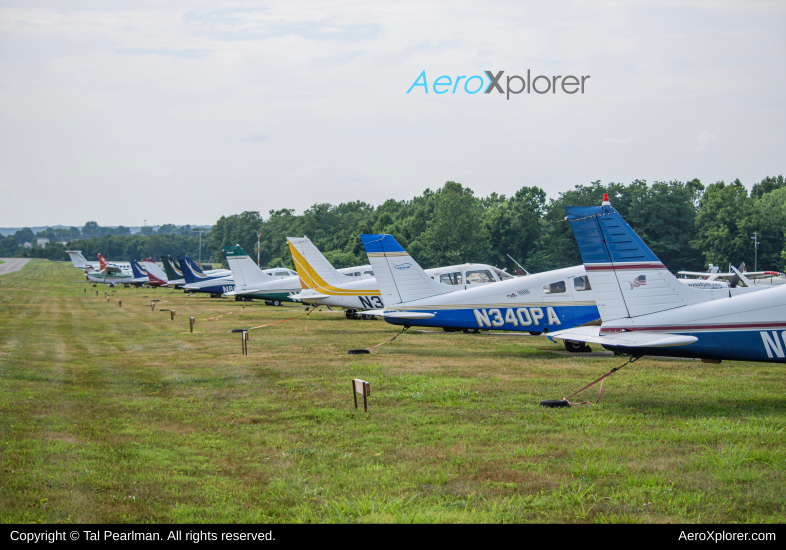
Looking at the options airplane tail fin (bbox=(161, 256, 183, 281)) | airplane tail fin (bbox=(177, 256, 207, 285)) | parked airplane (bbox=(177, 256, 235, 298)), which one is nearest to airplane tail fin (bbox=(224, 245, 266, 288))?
parked airplane (bbox=(177, 256, 235, 298))

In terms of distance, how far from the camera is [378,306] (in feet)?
85.1

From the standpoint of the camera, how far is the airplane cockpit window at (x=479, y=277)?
1994cm

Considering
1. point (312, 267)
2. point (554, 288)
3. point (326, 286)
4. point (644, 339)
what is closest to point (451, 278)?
point (554, 288)

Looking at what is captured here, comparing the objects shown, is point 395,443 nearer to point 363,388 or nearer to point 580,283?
point 363,388

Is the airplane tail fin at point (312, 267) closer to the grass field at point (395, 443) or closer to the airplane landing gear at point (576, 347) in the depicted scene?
the grass field at point (395, 443)

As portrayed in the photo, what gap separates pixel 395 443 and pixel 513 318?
8.65 m

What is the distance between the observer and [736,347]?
8.35 metres

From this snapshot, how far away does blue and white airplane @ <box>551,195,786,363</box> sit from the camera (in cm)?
830

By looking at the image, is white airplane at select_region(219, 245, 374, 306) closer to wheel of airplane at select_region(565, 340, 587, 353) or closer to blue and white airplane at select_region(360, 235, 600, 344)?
blue and white airplane at select_region(360, 235, 600, 344)

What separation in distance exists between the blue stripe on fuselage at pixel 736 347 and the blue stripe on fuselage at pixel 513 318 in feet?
20.8

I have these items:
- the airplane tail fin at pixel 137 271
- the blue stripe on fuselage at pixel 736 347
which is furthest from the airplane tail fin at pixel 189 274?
the blue stripe on fuselage at pixel 736 347

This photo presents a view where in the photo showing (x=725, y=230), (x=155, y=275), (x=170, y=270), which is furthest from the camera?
(x=725, y=230)
